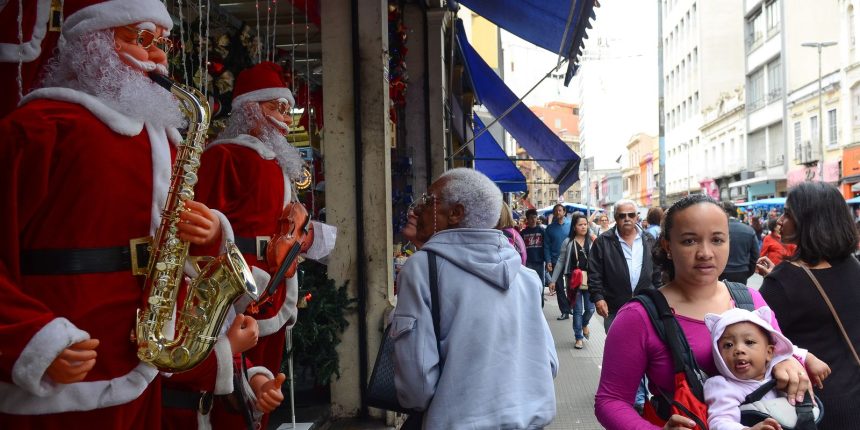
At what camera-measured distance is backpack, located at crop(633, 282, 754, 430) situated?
2.39 m

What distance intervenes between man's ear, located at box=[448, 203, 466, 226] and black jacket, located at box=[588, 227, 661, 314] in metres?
4.19

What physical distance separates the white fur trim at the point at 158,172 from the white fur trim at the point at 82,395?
1.47ft

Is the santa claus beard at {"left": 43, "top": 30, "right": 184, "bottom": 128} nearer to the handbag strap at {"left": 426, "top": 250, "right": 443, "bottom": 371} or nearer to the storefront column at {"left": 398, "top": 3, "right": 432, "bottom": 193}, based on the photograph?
the handbag strap at {"left": 426, "top": 250, "right": 443, "bottom": 371}

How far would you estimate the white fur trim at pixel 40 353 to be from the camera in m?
1.95

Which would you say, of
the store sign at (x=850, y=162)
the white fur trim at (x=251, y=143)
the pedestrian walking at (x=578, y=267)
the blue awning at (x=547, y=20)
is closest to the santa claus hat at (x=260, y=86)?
the white fur trim at (x=251, y=143)

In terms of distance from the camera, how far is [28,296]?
6.62 ft

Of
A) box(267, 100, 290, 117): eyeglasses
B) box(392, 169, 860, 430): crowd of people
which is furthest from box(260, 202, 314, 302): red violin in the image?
box(392, 169, 860, 430): crowd of people

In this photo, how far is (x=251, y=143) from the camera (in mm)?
4055

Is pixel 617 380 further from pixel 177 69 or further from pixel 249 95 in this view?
pixel 177 69

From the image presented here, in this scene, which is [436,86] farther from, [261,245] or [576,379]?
[261,245]

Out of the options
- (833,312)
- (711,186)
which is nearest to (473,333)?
(833,312)

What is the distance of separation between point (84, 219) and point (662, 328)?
185cm

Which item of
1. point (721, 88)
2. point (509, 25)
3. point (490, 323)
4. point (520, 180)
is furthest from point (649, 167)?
point (490, 323)

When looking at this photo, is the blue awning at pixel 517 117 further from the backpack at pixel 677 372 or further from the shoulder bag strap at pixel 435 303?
the backpack at pixel 677 372
